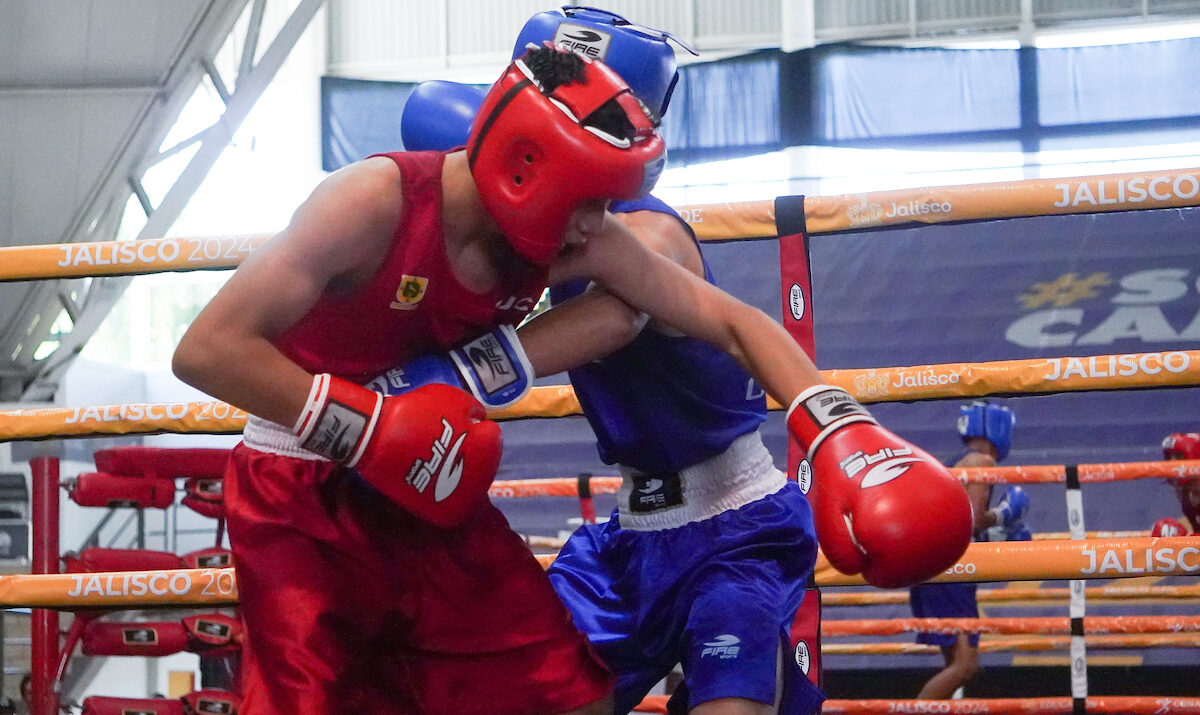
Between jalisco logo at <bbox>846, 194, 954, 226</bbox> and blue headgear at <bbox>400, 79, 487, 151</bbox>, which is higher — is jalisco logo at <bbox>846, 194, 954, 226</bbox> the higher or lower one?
the lower one

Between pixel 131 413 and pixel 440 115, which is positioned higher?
pixel 440 115

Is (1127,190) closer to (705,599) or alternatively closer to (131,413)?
(705,599)

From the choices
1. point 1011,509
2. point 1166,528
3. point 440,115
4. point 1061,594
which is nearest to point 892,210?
point 440,115

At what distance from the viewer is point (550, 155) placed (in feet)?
4.64

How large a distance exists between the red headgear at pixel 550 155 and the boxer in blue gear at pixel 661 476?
239mm

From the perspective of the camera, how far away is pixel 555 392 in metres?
2.29

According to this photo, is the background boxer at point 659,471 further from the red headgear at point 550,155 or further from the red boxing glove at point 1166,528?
the red boxing glove at point 1166,528

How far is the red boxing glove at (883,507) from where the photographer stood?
1.25 m

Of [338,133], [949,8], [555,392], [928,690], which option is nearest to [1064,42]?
[949,8]

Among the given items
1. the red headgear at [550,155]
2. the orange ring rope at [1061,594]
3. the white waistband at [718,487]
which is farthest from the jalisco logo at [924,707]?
the red headgear at [550,155]

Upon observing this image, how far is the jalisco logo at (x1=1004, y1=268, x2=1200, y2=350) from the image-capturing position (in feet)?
19.6

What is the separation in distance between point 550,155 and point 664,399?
0.49 metres

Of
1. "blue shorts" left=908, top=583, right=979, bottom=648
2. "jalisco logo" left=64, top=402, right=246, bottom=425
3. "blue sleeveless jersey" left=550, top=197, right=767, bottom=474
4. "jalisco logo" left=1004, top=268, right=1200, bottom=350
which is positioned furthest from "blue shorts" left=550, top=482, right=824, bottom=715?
"jalisco logo" left=1004, top=268, right=1200, bottom=350

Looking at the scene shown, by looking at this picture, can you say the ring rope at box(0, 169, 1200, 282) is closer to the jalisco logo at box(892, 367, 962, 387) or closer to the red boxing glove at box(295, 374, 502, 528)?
the jalisco logo at box(892, 367, 962, 387)
